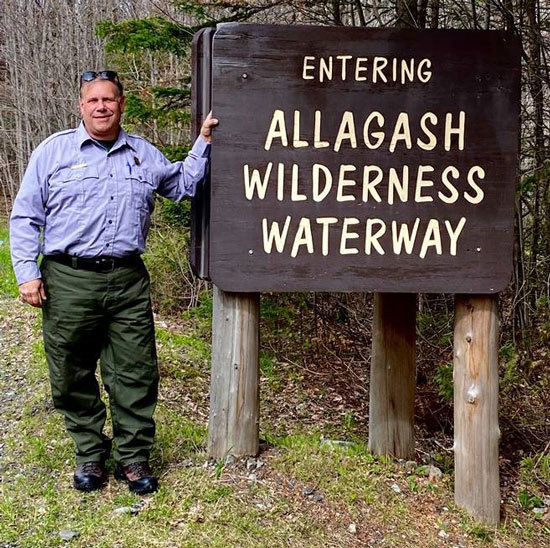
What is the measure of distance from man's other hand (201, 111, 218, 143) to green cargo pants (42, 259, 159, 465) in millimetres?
753

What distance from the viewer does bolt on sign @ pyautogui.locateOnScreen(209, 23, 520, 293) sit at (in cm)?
333

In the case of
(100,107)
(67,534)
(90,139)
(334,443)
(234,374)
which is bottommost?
(67,534)

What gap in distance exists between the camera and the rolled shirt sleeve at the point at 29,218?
3.29 metres

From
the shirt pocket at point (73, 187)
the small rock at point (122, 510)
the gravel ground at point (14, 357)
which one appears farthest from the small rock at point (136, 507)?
the shirt pocket at point (73, 187)

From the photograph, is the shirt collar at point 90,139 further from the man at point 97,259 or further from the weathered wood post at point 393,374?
the weathered wood post at point 393,374

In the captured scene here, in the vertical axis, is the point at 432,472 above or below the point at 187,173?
below

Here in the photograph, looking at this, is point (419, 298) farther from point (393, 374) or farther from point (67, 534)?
point (67, 534)

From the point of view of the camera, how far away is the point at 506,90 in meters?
3.36

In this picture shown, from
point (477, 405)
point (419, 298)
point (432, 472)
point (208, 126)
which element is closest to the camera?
point (208, 126)

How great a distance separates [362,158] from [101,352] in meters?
1.71

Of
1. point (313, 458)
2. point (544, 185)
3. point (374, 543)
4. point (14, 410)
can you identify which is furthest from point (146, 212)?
point (544, 185)

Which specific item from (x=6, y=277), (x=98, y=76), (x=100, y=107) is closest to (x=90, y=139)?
(x=100, y=107)

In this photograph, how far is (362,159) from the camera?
3387 millimetres

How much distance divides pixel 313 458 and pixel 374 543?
0.68m
